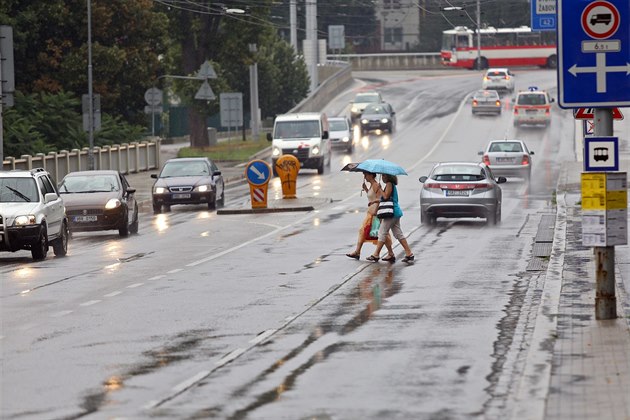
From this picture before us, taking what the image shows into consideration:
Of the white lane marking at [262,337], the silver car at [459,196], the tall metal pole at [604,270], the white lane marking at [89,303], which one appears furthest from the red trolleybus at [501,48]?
the white lane marking at [262,337]

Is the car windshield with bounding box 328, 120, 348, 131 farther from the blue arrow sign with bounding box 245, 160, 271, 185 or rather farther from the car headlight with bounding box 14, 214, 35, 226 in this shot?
the car headlight with bounding box 14, 214, 35, 226

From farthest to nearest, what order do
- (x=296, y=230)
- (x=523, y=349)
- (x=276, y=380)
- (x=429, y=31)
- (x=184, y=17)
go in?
(x=429, y=31) → (x=184, y=17) → (x=296, y=230) → (x=523, y=349) → (x=276, y=380)

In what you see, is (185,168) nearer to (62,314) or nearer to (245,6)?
(62,314)

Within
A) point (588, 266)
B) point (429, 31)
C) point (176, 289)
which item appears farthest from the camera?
point (429, 31)

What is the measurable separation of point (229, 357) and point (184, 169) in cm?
3053

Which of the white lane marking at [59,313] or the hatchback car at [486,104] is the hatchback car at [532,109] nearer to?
the hatchback car at [486,104]

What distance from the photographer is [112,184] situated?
3625 centimetres

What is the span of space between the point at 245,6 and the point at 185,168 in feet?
117

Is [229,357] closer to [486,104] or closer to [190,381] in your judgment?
[190,381]

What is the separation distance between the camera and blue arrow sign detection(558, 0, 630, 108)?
16219mm

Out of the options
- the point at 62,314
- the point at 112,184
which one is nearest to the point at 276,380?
the point at 62,314

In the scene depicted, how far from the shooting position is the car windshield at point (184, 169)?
4459 cm

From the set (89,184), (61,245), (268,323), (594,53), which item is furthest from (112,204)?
(594,53)

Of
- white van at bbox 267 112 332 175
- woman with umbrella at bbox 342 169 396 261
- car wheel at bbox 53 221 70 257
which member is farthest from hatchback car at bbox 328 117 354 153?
woman with umbrella at bbox 342 169 396 261
